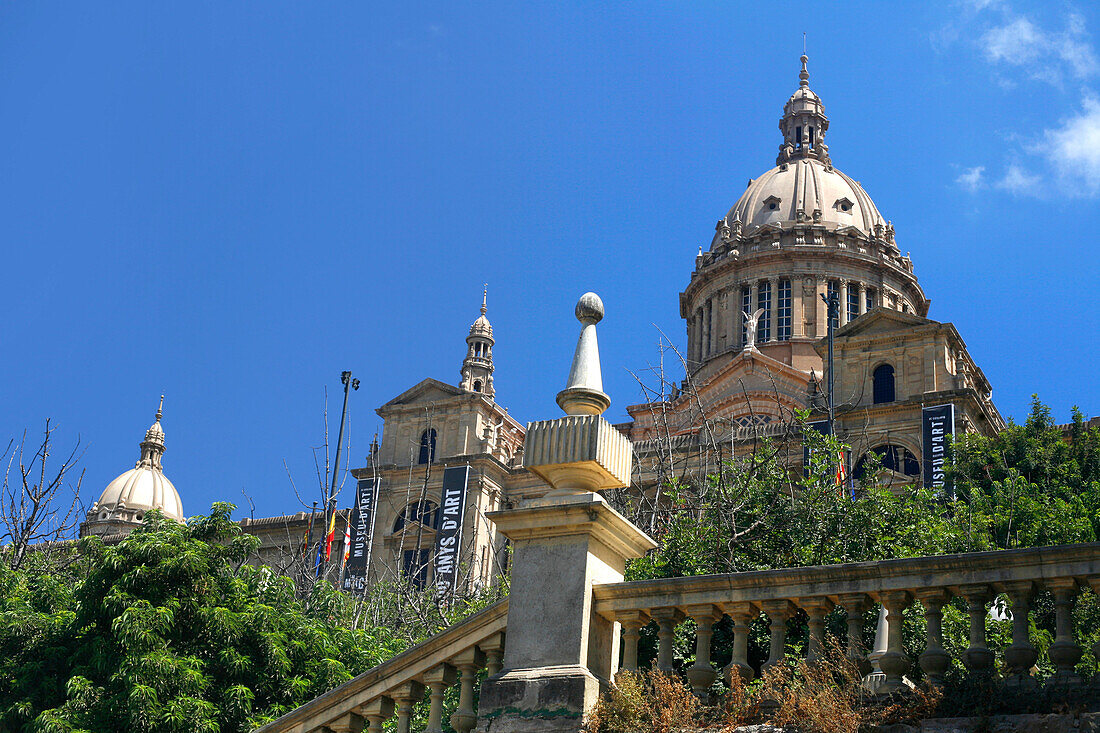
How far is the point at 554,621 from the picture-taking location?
9.23 m

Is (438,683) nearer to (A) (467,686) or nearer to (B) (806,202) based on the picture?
(A) (467,686)

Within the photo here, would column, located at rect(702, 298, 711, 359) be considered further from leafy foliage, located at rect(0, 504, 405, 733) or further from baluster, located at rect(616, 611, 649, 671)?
baluster, located at rect(616, 611, 649, 671)

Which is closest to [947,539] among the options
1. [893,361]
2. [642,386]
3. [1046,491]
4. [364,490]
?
[642,386]

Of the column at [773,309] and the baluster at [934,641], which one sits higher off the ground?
the column at [773,309]

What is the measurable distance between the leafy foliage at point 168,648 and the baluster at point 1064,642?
961cm

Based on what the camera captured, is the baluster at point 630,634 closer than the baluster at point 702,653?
No

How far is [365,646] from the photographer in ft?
59.2

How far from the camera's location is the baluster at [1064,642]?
7703 mm

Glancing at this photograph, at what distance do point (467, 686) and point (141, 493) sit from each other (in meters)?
85.5

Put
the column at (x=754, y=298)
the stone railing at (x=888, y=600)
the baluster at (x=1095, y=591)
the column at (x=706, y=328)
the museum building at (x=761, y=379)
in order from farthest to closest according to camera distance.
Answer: the column at (x=706, y=328)
the column at (x=754, y=298)
the museum building at (x=761, y=379)
the stone railing at (x=888, y=600)
the baluster at (x=1095, y=591)

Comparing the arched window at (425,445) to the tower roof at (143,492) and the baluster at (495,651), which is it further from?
the baluster at (495,651)

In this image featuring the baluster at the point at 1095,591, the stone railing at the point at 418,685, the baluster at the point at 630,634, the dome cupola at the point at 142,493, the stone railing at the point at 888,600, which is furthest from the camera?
the dome cupola at the point at 142,493

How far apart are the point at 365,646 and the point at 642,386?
7.12 m

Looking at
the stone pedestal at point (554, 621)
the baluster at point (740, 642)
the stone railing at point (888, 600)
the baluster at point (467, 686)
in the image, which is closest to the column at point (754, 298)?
the baluster at point (467, 686)
